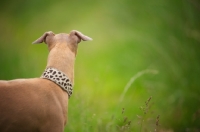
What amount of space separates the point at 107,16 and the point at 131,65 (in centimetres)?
213

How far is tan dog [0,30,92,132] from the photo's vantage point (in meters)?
3.48

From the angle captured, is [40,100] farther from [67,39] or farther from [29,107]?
[67,39]

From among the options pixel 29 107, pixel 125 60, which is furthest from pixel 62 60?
pixel 125 60

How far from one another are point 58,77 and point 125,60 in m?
3.37

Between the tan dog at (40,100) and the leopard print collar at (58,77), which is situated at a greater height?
the leopard print collar at (58,77)

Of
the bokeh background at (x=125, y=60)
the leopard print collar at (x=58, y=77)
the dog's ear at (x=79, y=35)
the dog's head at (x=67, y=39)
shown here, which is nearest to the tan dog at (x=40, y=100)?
the leopard print collar at (x=58, y=77)

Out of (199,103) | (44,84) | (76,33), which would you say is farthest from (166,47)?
(44,84)

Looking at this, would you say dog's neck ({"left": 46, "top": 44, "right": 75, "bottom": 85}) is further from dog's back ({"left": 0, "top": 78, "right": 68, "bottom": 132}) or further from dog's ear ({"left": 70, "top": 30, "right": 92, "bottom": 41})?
dog's back ({"left": 0, "top": 78, "right": 68, "bottom": 132})

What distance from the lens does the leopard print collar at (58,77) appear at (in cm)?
393

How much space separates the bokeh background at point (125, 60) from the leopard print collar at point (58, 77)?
760 millimetres

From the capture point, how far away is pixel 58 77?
13.0ft

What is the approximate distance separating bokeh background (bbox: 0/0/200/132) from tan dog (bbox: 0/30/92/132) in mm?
811

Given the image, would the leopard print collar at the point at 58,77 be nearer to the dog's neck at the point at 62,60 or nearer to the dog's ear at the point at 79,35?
the dog's neck at the point at 62,60

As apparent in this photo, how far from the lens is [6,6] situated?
31.2ft
